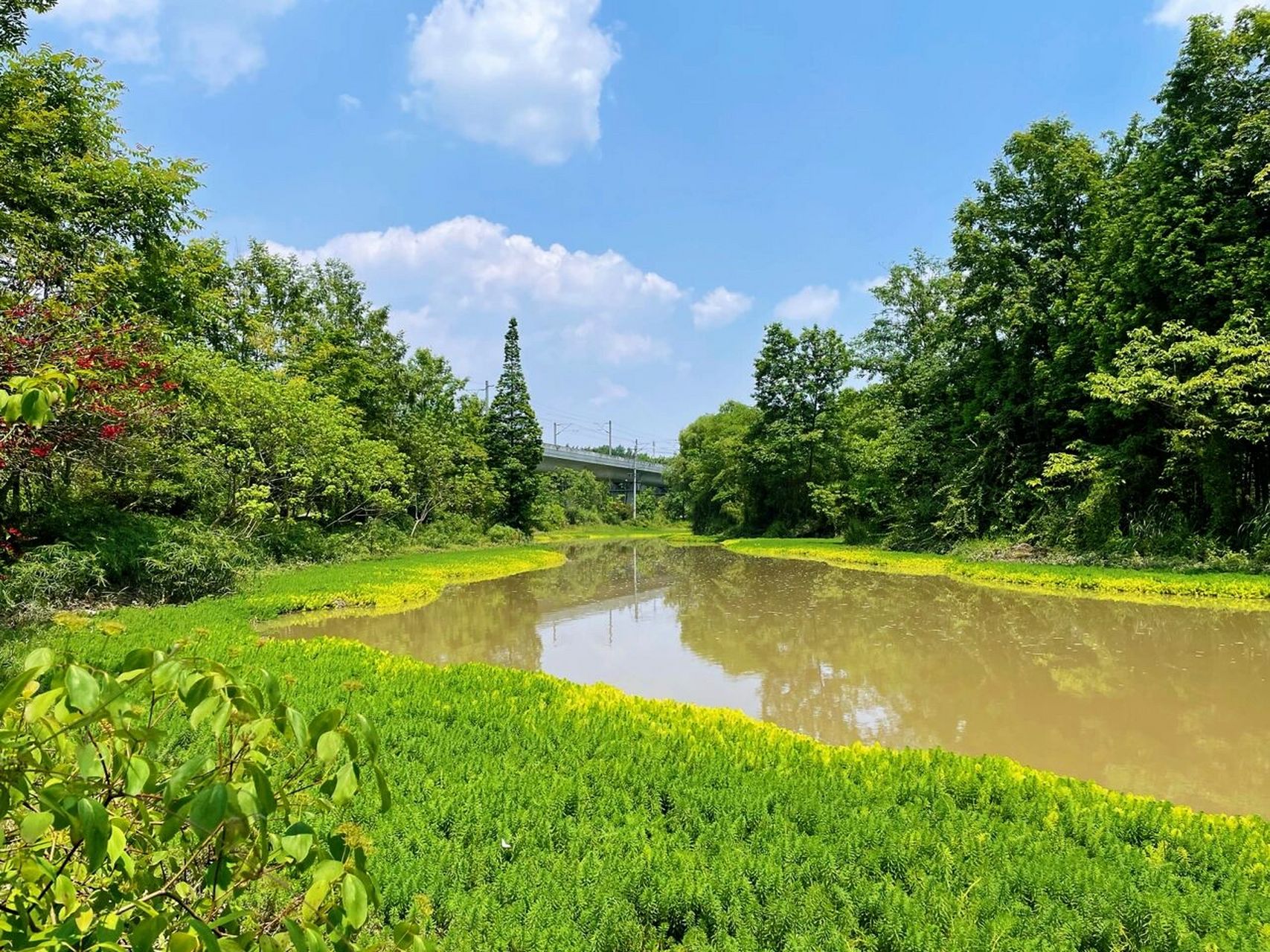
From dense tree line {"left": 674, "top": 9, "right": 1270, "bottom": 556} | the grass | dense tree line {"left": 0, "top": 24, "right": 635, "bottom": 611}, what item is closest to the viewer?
dense tree line {"left": 0, "top": 24, "right": 635, "bottom": 611}

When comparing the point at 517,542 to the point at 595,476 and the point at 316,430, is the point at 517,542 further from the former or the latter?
the point at 595,476

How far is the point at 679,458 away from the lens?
5944 centimetres

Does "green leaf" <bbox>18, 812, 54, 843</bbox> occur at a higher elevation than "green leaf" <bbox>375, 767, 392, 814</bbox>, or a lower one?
higher

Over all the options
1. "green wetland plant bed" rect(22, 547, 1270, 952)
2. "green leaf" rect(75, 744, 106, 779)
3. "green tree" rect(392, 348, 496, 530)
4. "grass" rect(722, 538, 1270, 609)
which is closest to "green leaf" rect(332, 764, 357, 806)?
"green leaf" rect(75, 744, 106, 779)

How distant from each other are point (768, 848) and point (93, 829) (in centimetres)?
352

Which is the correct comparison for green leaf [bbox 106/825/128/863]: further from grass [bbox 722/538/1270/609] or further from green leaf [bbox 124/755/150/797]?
grass [bbox 722/538/1270/609]

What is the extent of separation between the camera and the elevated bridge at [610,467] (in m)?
56.3

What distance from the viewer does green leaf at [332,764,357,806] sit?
98cm

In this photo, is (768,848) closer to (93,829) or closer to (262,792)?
(262,792)

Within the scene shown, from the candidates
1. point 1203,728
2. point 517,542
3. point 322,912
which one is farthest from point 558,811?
point 517,542

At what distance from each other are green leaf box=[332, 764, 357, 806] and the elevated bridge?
47.8 m

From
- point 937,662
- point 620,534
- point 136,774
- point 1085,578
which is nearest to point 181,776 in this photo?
point 136,774

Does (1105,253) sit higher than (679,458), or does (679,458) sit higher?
(1105,253)

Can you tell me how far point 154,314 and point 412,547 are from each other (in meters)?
17.1
